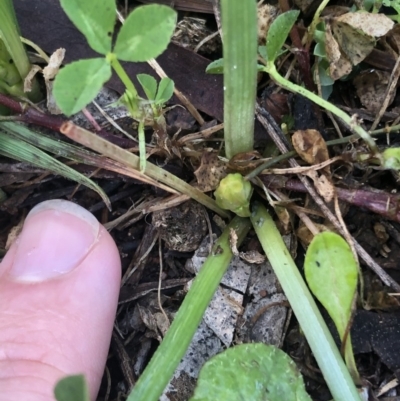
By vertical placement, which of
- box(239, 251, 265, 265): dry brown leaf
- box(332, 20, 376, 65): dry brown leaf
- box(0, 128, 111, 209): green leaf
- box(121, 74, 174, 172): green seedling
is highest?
box(332, 20, 376, 65): dry brown leaf

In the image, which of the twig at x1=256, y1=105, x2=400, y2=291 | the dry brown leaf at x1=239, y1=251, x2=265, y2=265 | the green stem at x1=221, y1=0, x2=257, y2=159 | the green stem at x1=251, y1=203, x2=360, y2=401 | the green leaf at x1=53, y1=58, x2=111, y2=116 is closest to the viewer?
the green leaf at x1=53, y1=58, x2=111, y2=116

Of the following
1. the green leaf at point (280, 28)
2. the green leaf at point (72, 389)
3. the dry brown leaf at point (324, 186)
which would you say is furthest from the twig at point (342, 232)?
the green leaf at point (72, 389)

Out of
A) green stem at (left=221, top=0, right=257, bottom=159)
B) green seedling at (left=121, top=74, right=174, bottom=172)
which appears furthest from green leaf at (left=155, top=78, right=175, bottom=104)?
green stem at (left=221, top=0, right=257, bottom=159)

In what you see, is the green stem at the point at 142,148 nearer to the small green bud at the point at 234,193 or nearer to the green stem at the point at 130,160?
the green stem at the point at 130,160

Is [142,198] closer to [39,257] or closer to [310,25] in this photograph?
[39,257]

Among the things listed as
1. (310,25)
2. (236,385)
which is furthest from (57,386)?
(310,25)

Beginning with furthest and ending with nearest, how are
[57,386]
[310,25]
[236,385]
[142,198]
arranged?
[142,198] → [310,25] → [236,385] → [57,386]

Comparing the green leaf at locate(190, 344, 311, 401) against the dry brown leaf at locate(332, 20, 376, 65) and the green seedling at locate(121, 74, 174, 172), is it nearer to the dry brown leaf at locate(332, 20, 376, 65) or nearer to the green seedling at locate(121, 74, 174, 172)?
the green seedling at locate(121, 74, 174, 172)

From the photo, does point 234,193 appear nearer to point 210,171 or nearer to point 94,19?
point 210,171

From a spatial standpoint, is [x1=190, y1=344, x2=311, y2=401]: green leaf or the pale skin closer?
[x1=190, y1=344, x2=311, y2=401]: green leaf
